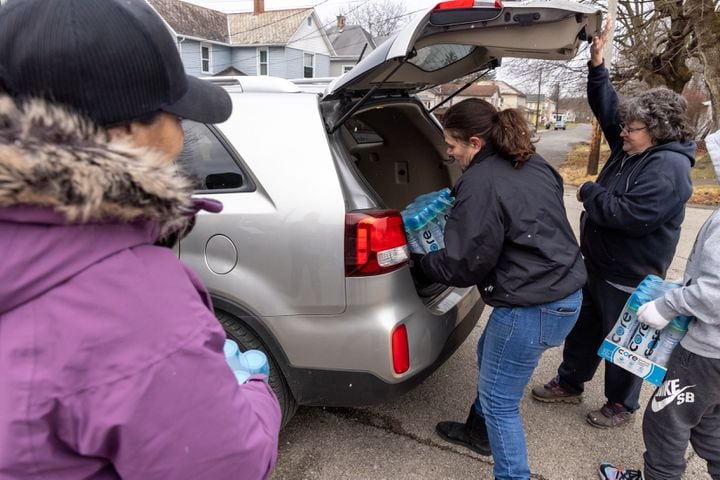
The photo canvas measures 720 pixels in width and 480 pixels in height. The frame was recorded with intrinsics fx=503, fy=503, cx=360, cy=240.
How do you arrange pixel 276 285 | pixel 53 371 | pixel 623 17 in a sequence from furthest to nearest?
pixel 623 17, pixel 276 285, pixel 53 371

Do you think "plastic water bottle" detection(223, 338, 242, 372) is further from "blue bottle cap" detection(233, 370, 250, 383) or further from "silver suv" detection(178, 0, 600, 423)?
"silver suv" detection(178, 0, 600, 423)

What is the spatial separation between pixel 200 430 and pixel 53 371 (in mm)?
229

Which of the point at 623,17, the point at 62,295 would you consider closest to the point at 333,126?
the point at 62,295

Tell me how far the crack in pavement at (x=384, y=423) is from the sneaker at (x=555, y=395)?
0.70 meters

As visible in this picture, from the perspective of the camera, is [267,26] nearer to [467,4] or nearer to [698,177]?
[698,177]

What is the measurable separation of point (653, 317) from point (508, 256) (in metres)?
0.66

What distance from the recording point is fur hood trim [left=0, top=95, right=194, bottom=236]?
696mm

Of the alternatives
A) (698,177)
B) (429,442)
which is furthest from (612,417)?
(698,177)

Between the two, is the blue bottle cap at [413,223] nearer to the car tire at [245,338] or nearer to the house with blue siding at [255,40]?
the car tire at [245,338]

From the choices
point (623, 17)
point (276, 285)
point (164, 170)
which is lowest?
point (276, 285)

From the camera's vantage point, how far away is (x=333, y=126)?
2.22 meters

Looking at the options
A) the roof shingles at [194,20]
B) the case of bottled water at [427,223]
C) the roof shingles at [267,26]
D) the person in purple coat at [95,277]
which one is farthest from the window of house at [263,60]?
the person in purple coat at [95,277]

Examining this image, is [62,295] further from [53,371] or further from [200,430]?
[200,430]

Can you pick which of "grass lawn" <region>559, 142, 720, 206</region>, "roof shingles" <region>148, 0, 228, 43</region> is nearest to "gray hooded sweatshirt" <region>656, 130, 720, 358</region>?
"grass lawn" <region>559, 142, 720, 206</region>
